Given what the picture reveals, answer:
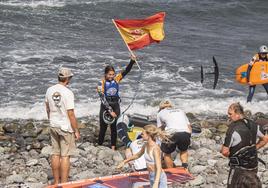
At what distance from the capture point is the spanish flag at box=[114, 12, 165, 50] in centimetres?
1324

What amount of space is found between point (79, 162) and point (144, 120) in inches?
→ 100.0

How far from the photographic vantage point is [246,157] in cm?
766

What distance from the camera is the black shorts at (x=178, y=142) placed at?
997 cm

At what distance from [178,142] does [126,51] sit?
49.4 ft

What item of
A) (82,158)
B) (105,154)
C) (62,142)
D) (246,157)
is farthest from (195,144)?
(246,157)

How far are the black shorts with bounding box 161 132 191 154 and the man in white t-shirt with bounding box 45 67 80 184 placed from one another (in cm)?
172

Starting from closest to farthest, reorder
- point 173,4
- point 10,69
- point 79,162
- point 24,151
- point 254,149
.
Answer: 1. point 254,149
2. point 79,162
3. point 24,151
4. point 10,69
5. point 173,4

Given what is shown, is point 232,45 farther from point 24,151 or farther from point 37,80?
point 24,151

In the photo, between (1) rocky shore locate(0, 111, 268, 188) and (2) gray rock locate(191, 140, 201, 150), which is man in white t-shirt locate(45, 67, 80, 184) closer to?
(1) rocky shore locate(0, 111, 268, 188)

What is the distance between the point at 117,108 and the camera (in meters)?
11.8

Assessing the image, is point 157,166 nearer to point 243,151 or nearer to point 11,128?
point 243,151

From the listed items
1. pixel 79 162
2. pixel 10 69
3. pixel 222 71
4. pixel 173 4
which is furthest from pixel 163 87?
pixel 173 4

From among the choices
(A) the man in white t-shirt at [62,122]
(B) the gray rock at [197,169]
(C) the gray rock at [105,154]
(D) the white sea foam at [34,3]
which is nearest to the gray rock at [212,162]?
(B) the gray rock at [197,169]

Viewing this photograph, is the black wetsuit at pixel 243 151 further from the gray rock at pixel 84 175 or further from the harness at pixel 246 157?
the gray rock at pixel 84 175
